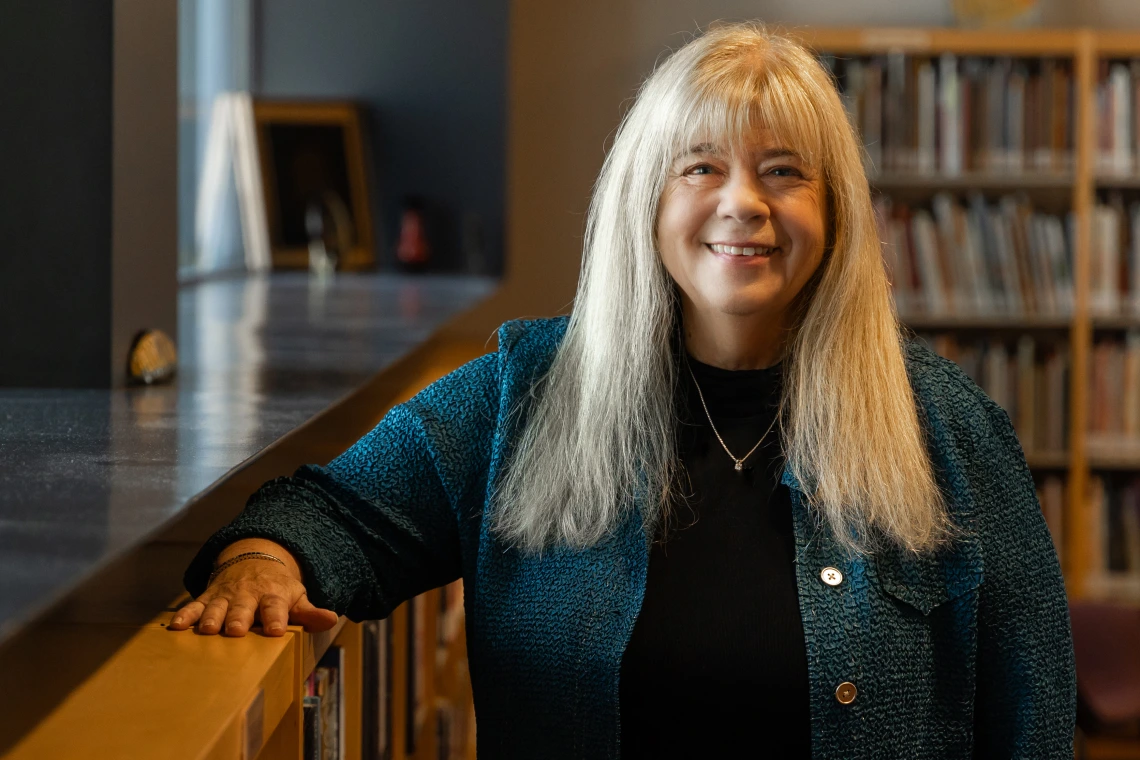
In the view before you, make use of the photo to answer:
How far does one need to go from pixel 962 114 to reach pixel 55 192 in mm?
3109

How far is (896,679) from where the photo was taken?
1.42m

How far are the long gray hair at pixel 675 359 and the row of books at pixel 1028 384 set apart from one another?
274 cm

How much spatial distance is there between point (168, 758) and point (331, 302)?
2.51 metres

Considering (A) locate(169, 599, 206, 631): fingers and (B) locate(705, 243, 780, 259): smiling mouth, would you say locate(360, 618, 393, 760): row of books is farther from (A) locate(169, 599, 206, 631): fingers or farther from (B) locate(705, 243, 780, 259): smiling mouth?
(B) locate(705, 243, 780, 259): smiling mouth

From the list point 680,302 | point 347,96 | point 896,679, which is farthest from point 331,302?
point 896,679

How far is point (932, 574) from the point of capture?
1.45 metres

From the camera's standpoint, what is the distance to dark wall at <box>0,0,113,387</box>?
1.73m

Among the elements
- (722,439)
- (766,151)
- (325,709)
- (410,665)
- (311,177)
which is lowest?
(410,665)

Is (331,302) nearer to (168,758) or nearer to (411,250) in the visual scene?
(411,250)

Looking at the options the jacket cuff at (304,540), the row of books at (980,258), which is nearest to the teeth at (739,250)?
the jacket cuff at (304,540)

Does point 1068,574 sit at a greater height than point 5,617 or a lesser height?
lesser

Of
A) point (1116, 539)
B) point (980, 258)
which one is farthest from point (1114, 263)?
point (1116, 539)

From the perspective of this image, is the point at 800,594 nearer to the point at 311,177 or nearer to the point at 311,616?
the point at 311,616

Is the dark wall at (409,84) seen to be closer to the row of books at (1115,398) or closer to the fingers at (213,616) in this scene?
the row of books at (1115,398)
